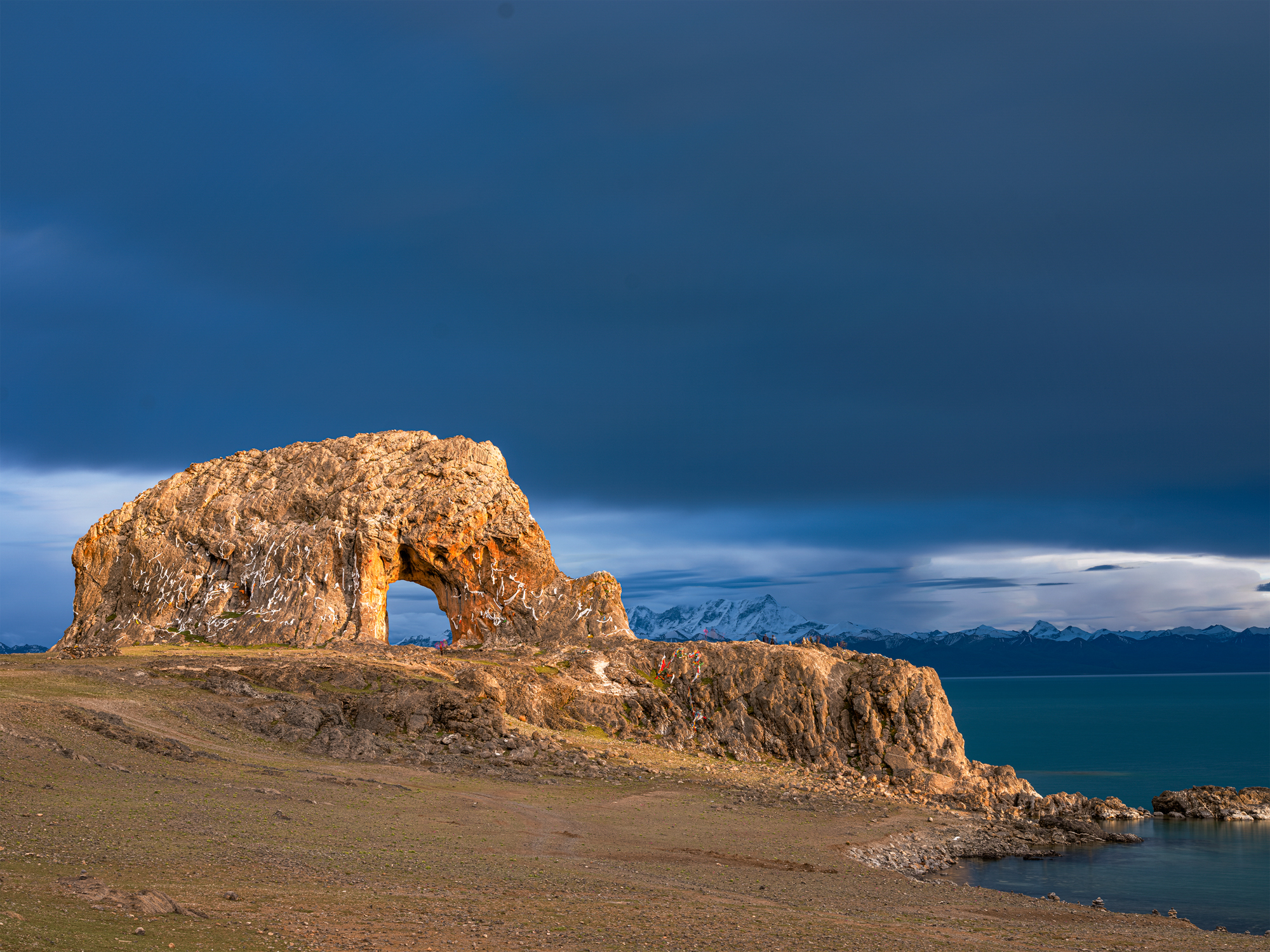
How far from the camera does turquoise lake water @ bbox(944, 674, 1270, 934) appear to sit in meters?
45.5

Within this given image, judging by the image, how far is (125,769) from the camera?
36312mm

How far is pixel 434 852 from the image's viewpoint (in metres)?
30.7

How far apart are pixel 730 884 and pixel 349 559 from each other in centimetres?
4439

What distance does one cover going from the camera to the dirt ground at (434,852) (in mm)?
20203

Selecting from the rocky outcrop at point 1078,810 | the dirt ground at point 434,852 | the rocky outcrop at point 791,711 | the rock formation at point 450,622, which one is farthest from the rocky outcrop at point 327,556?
the rocky outcrop at point 1078,810

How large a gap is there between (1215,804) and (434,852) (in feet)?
194

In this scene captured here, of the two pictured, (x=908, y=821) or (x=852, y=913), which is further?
(x=908, y=821)

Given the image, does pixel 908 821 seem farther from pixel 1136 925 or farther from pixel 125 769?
pixel 125 769

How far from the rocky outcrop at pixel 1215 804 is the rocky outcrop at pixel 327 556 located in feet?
126

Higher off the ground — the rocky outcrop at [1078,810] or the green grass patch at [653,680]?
the green grass patch at [653,680]

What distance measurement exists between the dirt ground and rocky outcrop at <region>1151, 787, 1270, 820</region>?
23670 mm

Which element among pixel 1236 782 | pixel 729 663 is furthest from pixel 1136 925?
pixel 1236 782

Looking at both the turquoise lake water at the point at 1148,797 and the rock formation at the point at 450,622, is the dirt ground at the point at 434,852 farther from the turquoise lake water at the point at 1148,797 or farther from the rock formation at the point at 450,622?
the rock formation at the point at 450,622

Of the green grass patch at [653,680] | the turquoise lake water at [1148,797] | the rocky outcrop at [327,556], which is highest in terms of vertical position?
the rocky outcrop at [327,556]
